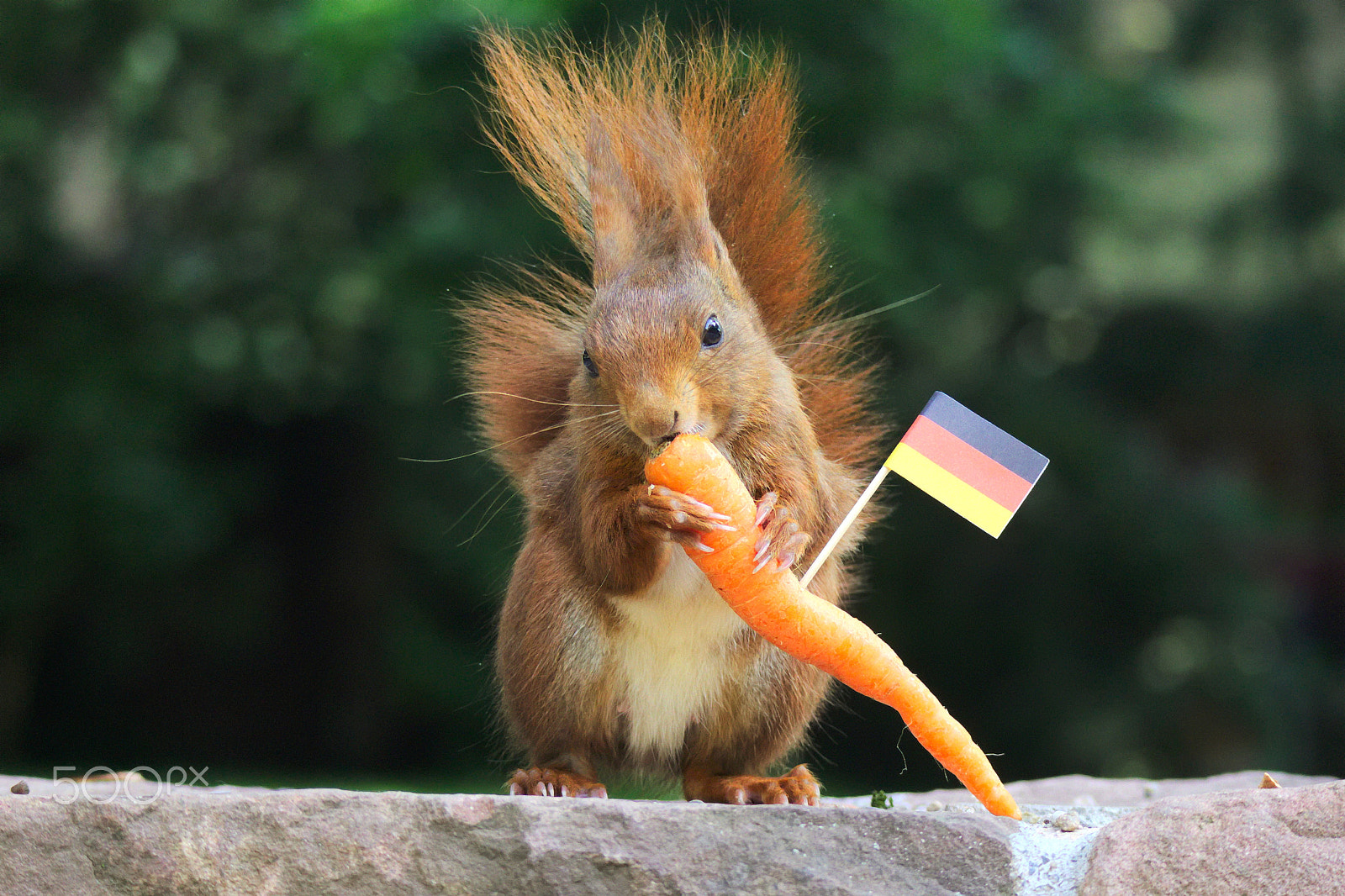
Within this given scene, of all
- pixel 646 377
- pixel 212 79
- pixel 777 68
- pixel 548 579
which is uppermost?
pixel 777 68

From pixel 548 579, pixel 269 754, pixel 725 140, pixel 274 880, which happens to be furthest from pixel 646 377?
pixel 269 754

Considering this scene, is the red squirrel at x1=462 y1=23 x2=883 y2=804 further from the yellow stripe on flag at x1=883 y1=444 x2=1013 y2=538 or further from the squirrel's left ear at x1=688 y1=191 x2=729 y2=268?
the yellow stripe on flag at x1=883 y1=444 x2=1013 y2=538

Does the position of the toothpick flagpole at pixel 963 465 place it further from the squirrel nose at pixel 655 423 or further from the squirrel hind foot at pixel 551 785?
the squirrel hind foot at pixel 551 785

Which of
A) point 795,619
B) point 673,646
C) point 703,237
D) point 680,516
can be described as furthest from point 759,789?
point 703,237

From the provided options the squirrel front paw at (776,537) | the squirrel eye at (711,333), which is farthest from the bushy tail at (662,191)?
the squirrel front paw at (776,537)

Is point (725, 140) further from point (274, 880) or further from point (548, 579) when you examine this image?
point (274, 880)

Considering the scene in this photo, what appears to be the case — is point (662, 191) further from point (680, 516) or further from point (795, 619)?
point (795, 619)
